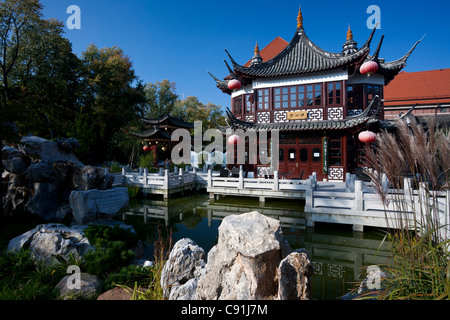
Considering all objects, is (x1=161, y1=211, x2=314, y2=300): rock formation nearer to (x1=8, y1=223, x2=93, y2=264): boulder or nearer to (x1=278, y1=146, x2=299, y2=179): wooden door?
(x1=8, y1=223, x2=93, y2=264): boulder

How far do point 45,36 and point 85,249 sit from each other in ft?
59.0

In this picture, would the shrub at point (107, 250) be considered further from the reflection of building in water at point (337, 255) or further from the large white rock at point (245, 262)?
the reflection of building in water at point (337, 255)

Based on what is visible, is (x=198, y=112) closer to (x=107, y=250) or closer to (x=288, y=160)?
(x=288, y=160)

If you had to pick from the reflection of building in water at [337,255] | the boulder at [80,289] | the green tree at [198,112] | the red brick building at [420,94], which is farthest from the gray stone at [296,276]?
the green tree at [198,112]

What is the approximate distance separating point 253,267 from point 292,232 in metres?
4.69

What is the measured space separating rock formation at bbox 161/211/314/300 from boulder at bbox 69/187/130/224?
414 centimetres

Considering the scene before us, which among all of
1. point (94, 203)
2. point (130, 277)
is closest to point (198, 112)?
point (94, 203)

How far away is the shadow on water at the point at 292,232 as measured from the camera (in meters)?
3.75

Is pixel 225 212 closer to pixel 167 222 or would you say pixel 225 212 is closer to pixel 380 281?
pixel 167 222

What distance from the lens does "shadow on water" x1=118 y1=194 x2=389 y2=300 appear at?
3752 millimetres

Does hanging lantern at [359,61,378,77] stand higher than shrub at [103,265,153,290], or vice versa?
hanging lantern at [359,61,378,77]

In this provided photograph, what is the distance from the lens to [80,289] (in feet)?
8.48

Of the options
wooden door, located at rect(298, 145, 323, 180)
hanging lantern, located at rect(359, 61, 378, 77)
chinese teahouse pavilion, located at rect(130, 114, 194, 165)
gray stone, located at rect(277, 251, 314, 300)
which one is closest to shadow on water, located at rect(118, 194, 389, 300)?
gray stone, located at rect(277, 251, 314, 300)

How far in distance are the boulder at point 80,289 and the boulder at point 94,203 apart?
2.52m
